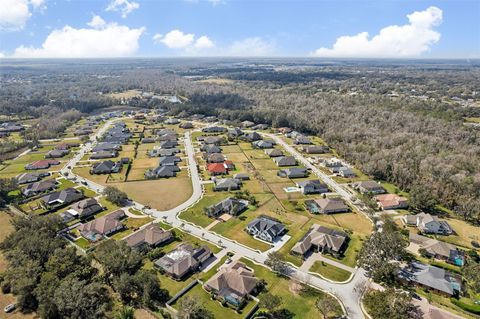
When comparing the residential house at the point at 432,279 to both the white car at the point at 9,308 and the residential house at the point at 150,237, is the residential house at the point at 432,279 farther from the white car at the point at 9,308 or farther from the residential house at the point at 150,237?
the white car at the point at 9,308

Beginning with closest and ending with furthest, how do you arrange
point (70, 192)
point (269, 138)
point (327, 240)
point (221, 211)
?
1. point (327, 240)
2. point (221, 211)
3. point (70, 192)
4. point (269, 138)

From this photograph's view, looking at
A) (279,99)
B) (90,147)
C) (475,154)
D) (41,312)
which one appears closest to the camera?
(41,312)

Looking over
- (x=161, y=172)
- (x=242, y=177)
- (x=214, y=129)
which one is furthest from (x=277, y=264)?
(x=214, y=129)

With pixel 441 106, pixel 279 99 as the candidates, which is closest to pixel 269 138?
pixel 279 99

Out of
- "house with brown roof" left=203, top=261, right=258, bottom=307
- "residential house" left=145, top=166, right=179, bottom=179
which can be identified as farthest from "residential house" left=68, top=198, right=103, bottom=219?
"house with brown roof" left=203, top=261, right=258, bottom=307

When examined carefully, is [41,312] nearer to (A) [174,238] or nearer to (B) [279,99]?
(A) [174,238]

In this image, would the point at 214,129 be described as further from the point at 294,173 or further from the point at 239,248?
the point at 239,248

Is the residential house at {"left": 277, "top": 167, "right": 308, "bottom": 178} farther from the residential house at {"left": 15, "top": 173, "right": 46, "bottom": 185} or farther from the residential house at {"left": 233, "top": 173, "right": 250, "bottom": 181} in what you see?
the residential house at {"left": 15, "top": 173, "right": 46, "bottom": 185}

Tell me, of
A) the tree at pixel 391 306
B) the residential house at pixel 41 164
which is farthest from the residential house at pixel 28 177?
the tree at pixel 391 306
